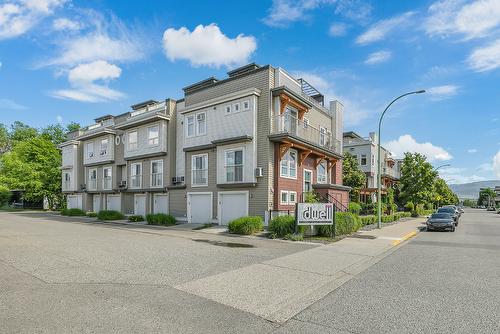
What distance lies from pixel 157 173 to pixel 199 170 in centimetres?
542

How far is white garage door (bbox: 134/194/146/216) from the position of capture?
28.9 m

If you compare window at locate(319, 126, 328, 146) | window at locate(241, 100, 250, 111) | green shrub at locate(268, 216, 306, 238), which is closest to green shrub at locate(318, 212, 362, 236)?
green shrub at locate(268, 216, 306, 238)

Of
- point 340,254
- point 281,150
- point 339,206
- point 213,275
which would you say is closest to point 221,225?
point 281,150

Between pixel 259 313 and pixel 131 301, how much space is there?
2.36 m

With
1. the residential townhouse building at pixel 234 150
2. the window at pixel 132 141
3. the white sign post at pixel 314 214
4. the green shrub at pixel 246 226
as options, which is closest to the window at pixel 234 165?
the residential townhouse building at pixel 234 150

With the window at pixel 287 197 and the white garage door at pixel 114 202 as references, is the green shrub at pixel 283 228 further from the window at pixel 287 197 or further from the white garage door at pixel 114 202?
the white garage door at pixel 114 202

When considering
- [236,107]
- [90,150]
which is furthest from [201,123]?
[90,150]

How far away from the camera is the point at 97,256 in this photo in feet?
34.0

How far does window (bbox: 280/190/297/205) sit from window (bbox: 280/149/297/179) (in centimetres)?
108

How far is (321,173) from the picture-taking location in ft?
89.6

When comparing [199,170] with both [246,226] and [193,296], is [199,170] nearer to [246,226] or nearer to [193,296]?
[246,226]

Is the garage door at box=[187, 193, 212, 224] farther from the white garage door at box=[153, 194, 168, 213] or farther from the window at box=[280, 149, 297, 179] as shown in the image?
the window at box=[280, 149, 297, 179]

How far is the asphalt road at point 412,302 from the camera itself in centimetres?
517

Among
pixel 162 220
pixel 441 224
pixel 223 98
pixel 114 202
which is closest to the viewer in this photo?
pixel 223 98
